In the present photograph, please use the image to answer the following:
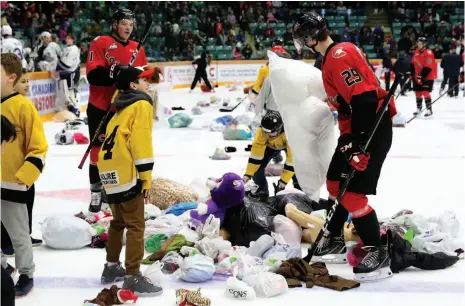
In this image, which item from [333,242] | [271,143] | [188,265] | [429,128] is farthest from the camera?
[429,128]

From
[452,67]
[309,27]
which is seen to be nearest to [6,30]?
[309,27]

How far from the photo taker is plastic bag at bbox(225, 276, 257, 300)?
373 centimetres

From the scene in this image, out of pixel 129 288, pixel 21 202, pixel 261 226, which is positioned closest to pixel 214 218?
pixel 261 226

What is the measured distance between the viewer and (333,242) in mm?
4449

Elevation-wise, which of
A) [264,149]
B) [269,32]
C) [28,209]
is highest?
[28,209]

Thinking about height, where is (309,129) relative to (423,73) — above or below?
above

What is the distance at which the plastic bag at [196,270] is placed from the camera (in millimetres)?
3996

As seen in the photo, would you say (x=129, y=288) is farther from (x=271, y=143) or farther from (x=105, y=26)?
(x=105, y=26)

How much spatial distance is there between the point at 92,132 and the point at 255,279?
233 centimetres

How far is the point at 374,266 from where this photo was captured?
404 centimetres

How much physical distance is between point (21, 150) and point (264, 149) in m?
2.86

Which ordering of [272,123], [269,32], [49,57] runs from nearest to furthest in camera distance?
[272,123]
[49,57]
[269,32]

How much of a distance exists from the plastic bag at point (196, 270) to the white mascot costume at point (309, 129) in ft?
2.94

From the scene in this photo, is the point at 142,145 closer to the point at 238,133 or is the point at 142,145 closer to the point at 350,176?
the point at 350,176
